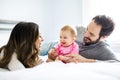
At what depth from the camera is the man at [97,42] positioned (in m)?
1.49

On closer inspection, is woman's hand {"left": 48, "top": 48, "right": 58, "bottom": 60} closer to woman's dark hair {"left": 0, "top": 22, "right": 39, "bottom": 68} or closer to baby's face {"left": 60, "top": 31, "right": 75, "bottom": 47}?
baby's face {"left": 60, "top": 31, "right": 75, "bottom": 47}

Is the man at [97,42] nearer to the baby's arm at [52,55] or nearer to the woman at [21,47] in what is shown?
the baby's arm at [52,55]

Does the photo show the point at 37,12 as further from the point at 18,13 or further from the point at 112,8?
the point at 112,8

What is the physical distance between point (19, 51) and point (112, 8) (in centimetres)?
176

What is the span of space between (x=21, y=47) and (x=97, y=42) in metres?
0.66

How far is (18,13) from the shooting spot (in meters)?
2.56

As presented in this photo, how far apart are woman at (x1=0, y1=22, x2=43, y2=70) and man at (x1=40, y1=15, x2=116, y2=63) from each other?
1.19 feet

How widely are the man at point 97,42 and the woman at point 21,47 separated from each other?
1.19ft

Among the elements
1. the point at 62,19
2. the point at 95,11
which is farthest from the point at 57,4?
the point at 95,11

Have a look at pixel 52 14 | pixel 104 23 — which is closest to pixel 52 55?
pixel 104 23

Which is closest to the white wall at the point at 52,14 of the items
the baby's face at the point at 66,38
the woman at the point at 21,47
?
the baby's face at the point at 66,38

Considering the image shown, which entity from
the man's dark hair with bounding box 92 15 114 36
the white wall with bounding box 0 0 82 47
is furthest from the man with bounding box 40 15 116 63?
the white wall with bounding box 0 0 82 47

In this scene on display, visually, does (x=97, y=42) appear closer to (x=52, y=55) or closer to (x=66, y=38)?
(x=66, y=38)

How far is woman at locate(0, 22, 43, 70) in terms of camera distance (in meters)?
1.12
